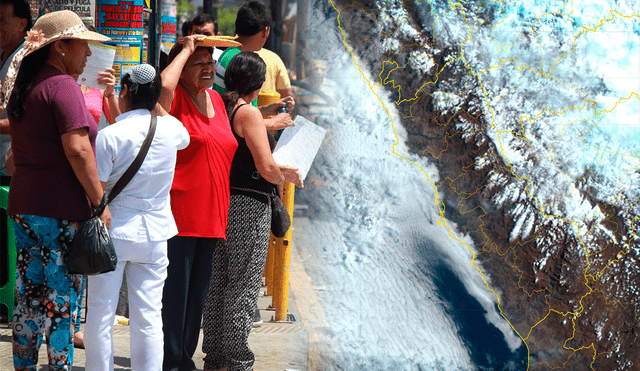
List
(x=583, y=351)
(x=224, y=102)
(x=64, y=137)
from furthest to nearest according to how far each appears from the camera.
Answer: (x=583, y=351) → (x=224, y=102) → (x=64, y=137)

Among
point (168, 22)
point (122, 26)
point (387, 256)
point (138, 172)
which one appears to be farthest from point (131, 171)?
point (168, 22)

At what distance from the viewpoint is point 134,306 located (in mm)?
2893

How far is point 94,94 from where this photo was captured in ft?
12.5

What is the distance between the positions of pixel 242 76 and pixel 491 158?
1912mm

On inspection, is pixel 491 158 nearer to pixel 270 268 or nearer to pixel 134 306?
pixel 270 268

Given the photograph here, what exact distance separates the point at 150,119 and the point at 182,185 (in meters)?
0.45

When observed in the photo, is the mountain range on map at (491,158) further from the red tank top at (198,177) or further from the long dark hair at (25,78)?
the long dark hair at (25,78)

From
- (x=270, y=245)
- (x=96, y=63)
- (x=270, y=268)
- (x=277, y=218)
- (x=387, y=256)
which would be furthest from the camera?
(x=270, y=268)

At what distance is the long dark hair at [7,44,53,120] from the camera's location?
2.61 metres

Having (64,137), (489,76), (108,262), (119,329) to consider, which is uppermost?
(489,76)

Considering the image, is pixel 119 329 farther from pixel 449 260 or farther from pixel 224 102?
pixel 449 260

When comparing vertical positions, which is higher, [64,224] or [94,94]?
[94,94]

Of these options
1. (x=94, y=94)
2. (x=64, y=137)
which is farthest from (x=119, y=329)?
(x=64, y=137)

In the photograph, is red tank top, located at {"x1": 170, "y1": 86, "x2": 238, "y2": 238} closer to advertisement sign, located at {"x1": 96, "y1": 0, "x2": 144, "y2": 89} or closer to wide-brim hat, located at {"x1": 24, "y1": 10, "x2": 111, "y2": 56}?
wide-brim hat, located at {"x1": 24, "y1": 10, "x2": 111, "y2": 56}
